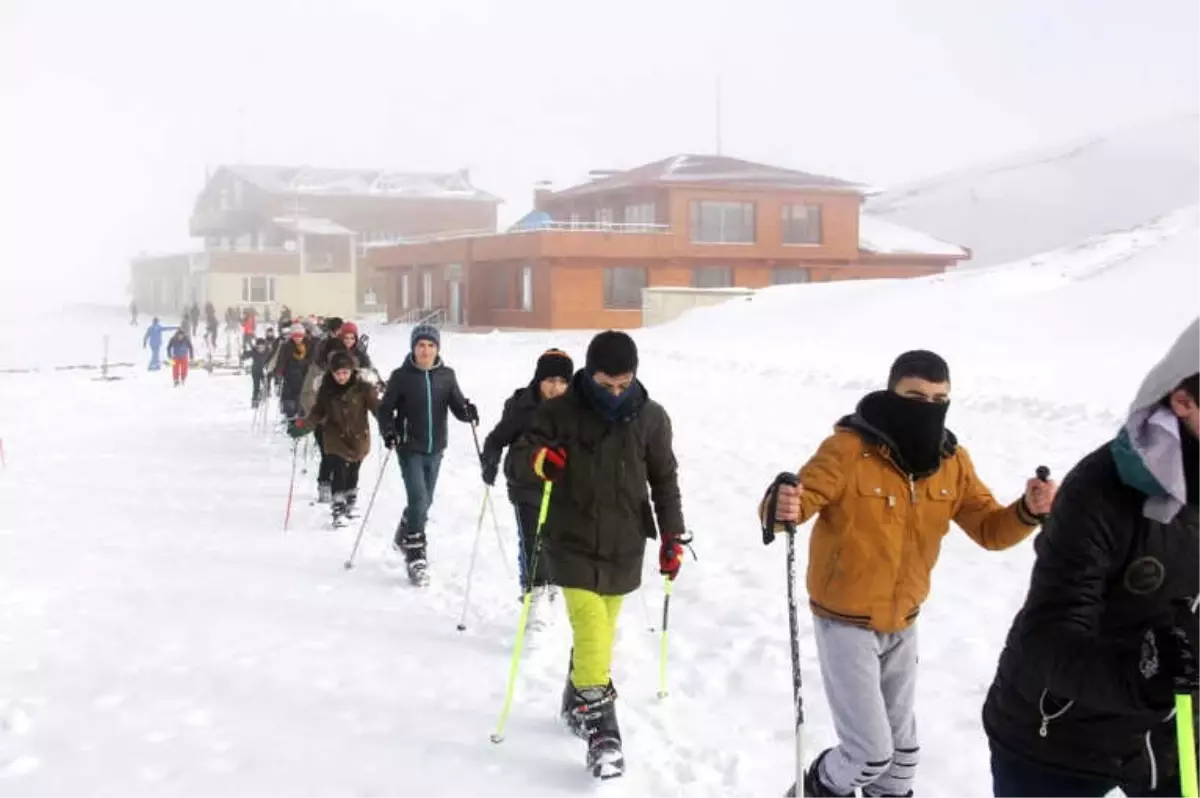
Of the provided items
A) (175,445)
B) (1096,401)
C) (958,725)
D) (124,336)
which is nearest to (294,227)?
(124,336)

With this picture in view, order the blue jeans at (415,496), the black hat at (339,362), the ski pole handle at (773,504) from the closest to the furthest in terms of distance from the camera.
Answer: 1. the ski pole handle at (773,504)
2. the blue jeans at (415,496)
3. the black hat at (339,362)

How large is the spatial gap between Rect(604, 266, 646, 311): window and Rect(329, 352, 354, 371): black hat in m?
33.4

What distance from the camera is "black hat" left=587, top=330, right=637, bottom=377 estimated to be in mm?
5082

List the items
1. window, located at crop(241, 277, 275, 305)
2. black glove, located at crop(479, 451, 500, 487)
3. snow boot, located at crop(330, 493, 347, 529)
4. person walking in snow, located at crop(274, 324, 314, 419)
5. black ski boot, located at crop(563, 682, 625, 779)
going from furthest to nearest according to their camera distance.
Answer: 1. window, located at crop(241, 277, 275, 305)
2. person walking in snow, located at crop(274, 324, 314, 419)
3. snow boot, located at crop(330, 493, 347, 529)
4. black glove, located at crop(479, 451, 500, 487)
5. black ski boot, located at crop(563, 682, 625, 779)

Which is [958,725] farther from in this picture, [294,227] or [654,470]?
[294,227]

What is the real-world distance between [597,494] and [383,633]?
2.83 metres

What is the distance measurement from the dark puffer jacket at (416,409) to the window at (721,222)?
1477 inches

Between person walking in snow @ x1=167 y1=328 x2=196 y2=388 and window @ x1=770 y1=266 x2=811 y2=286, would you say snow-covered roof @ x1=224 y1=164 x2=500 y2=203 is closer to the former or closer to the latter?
window @ x1=770 y1=266 x2=811 y2=286

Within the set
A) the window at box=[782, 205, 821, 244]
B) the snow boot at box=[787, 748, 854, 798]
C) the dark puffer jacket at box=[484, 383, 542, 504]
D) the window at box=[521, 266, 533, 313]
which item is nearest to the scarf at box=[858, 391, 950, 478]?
the snow boot at box=[787, 748, 854, 798]

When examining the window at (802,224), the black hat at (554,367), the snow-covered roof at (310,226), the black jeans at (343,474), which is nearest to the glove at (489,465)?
the black hat at (554,367)

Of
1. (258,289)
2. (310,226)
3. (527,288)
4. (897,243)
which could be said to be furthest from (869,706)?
(310,226)

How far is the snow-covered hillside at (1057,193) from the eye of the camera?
110188 mm

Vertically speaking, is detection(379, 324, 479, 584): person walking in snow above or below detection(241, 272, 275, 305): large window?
below

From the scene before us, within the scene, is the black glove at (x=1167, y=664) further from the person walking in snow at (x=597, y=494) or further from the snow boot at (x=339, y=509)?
the snow boot at (x=339, y=509)
